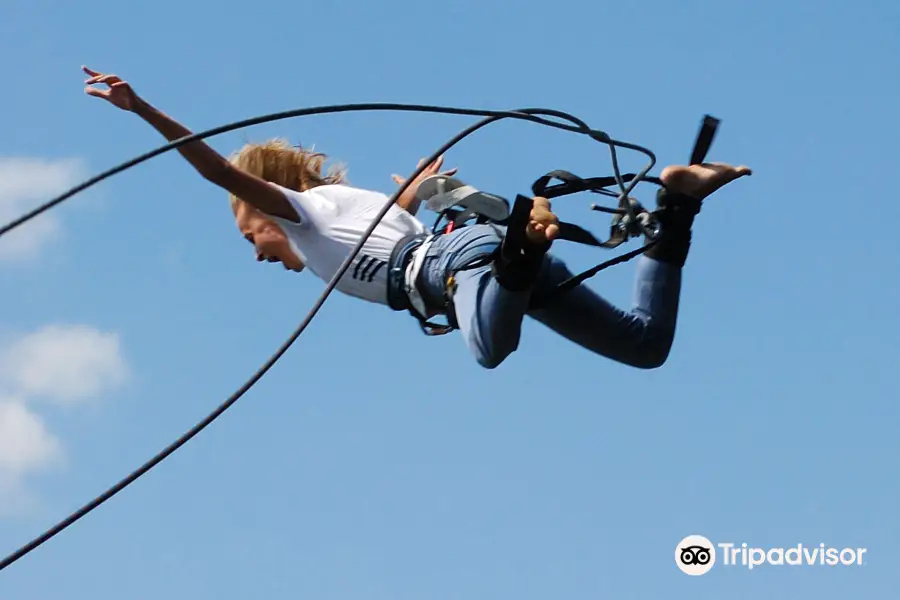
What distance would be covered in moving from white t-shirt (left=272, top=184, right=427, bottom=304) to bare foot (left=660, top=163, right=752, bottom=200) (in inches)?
39.2

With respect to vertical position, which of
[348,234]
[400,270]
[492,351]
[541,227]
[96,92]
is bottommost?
[492,351]

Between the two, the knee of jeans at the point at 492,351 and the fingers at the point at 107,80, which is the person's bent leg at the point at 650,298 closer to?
the knee of jeans at the point at 492,351

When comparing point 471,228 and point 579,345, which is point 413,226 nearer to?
point 471,228

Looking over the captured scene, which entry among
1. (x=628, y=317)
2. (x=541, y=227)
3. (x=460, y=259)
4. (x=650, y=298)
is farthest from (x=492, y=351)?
(x=650, y=298)

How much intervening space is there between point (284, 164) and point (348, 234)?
0.71 metres

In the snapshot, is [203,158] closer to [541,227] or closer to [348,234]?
[348,234]

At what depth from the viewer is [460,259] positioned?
215 inches

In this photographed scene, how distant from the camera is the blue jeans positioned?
17.4ft

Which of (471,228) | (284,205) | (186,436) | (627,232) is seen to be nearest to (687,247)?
(627,232)

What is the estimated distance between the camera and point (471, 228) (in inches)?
219

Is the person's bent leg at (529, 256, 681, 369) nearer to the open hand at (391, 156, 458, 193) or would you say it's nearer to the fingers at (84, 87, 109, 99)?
the open hand at (391, 156, 458, 193)

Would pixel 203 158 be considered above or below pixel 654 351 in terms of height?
above

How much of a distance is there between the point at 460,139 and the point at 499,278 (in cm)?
60

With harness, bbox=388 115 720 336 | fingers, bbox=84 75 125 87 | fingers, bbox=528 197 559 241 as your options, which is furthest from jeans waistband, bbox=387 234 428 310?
fingers, bbox=84 75 125 87
